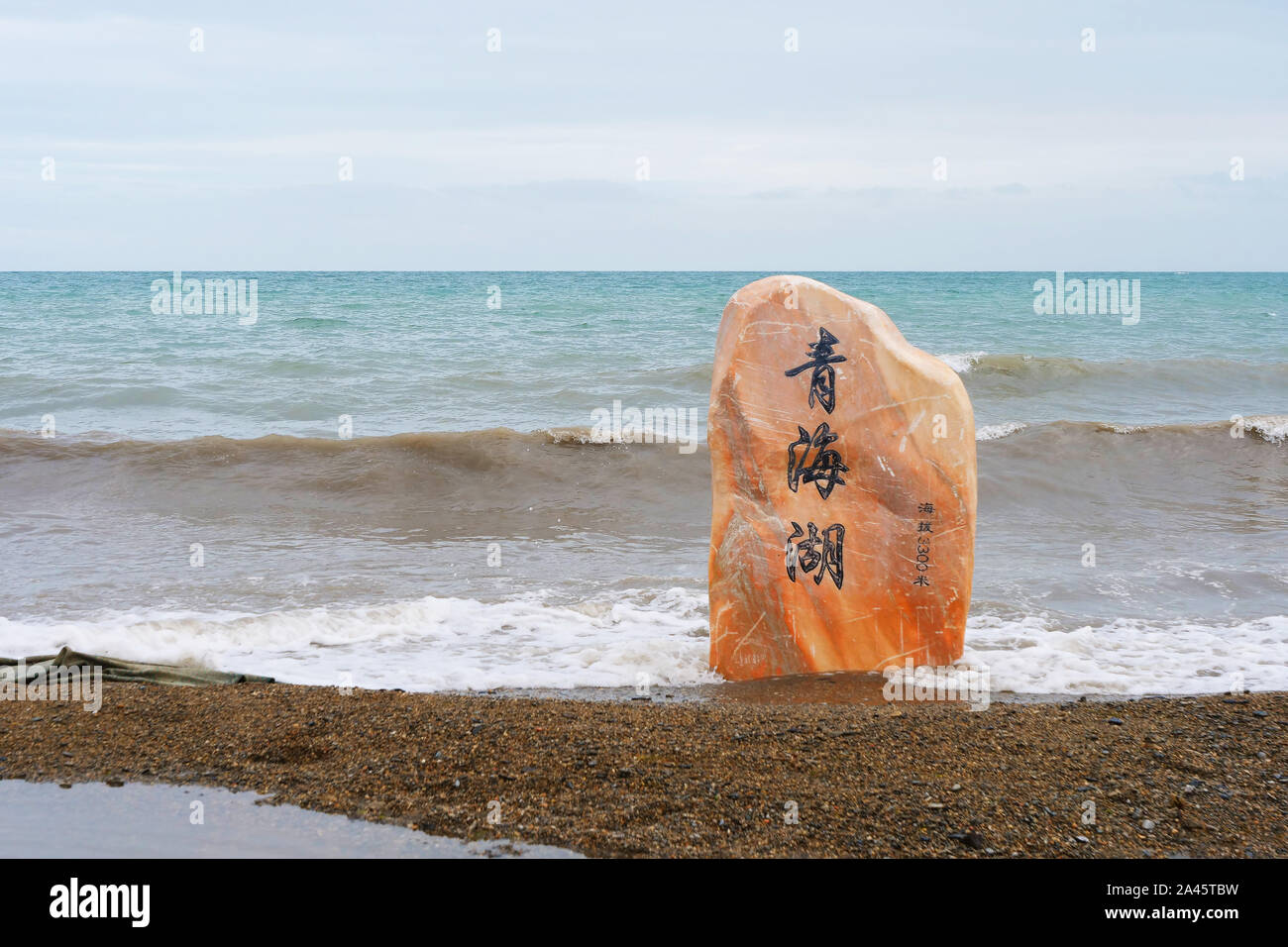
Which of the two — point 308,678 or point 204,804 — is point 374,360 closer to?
point 308,678

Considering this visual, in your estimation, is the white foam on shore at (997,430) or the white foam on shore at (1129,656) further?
the white foam on shore at (997,430)

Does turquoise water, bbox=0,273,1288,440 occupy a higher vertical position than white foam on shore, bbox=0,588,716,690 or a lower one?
higher

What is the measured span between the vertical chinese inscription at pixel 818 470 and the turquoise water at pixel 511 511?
0.94 m

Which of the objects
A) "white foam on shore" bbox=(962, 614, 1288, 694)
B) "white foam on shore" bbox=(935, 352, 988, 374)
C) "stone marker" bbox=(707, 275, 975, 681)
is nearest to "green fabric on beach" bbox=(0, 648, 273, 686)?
"stone marker" bbox=(707, 275, 975, 681)

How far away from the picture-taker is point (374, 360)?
1894 cm

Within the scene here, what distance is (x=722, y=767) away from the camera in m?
3.99

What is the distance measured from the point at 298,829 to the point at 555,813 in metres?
0.89

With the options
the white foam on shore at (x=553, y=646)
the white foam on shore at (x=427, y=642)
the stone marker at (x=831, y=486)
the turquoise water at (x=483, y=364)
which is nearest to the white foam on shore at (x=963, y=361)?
the turquoise water at (x=483, y=364)

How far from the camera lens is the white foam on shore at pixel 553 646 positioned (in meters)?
5.69

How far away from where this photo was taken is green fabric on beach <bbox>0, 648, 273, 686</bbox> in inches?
211

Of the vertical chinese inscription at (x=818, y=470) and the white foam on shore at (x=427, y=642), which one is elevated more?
the vertical chinese inscription at (x=818, y=470)

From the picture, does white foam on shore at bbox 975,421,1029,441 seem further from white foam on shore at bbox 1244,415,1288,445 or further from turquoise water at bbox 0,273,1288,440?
white foam on shore at bbox 1244,415,1288,445

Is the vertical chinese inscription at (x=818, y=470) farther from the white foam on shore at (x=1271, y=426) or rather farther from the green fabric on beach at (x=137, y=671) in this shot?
the white foam on shore at (x=1271, y=426)

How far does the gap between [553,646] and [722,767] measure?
245cm
